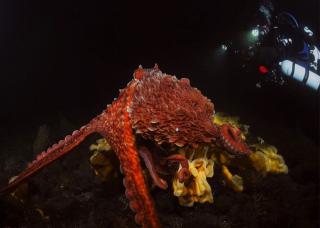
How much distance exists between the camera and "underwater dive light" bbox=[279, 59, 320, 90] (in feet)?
19.4

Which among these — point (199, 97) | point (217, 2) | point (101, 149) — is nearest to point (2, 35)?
point (217, 2)

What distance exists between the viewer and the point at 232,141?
3123mm

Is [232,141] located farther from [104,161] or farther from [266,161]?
[104,161]

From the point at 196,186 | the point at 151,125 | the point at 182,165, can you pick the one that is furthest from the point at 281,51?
the point at 151,125

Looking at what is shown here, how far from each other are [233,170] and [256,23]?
3.60m

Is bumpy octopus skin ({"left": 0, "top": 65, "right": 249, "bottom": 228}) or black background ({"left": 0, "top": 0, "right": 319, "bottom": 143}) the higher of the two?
black background ({"left": 0, "top": 0, "right": 319, "bottom": 143})

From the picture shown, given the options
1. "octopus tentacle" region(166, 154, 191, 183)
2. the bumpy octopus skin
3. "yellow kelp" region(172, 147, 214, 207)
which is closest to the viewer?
the bumpy octopus skin

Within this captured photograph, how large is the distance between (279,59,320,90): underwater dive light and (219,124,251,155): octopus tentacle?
3.44 meters

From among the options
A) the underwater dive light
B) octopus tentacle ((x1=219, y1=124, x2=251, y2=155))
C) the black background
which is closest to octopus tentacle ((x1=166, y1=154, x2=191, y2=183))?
octopus tentacle ((x1=219, y1=124, x2=251, y2=155))

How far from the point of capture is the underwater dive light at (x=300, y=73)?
5.90 m

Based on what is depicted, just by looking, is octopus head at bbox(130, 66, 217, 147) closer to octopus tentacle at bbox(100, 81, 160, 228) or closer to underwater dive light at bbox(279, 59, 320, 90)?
octopus tentacle at bbox(100, 81, 160, 228)

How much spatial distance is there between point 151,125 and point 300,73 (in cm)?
427

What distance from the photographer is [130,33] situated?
38.7 feet

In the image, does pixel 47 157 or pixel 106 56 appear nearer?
pixel 47 157
